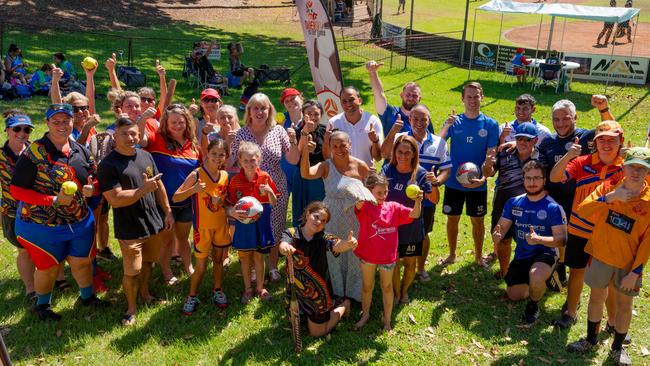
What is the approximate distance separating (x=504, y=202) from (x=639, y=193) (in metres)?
2.02

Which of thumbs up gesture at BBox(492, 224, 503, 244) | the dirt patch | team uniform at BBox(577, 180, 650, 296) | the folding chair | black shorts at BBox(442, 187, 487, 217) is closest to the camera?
team uniform at BBox(577, 180, 650, 296)

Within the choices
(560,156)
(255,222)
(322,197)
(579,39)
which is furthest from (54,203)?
(579,39)

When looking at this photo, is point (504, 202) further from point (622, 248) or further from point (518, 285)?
point (622, 248)

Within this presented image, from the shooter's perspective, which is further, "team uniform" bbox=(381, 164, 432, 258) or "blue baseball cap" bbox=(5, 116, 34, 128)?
"team uniform" bbox=(381, 164, 432, 258)

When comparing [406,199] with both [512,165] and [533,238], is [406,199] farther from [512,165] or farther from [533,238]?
[512,165]

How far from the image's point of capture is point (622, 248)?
4.93 meters

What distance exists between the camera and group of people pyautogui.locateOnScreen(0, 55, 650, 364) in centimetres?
521

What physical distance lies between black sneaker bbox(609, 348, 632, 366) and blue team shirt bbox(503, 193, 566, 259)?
122cm

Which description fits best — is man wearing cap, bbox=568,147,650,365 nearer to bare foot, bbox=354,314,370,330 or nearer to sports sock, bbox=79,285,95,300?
bare foot, bbox=354,314,370,330

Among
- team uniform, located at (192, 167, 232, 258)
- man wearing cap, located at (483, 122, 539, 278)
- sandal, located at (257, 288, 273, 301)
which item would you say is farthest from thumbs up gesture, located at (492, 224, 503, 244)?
team uniform, located at (192, 167, 232, 258)

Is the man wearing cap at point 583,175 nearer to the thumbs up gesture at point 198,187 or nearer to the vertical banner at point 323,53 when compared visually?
the thumbs up gesture at point 198,187

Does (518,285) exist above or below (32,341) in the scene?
above

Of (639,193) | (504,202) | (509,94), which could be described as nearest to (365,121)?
(504,202)

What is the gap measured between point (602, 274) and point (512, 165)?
5.76 feet
